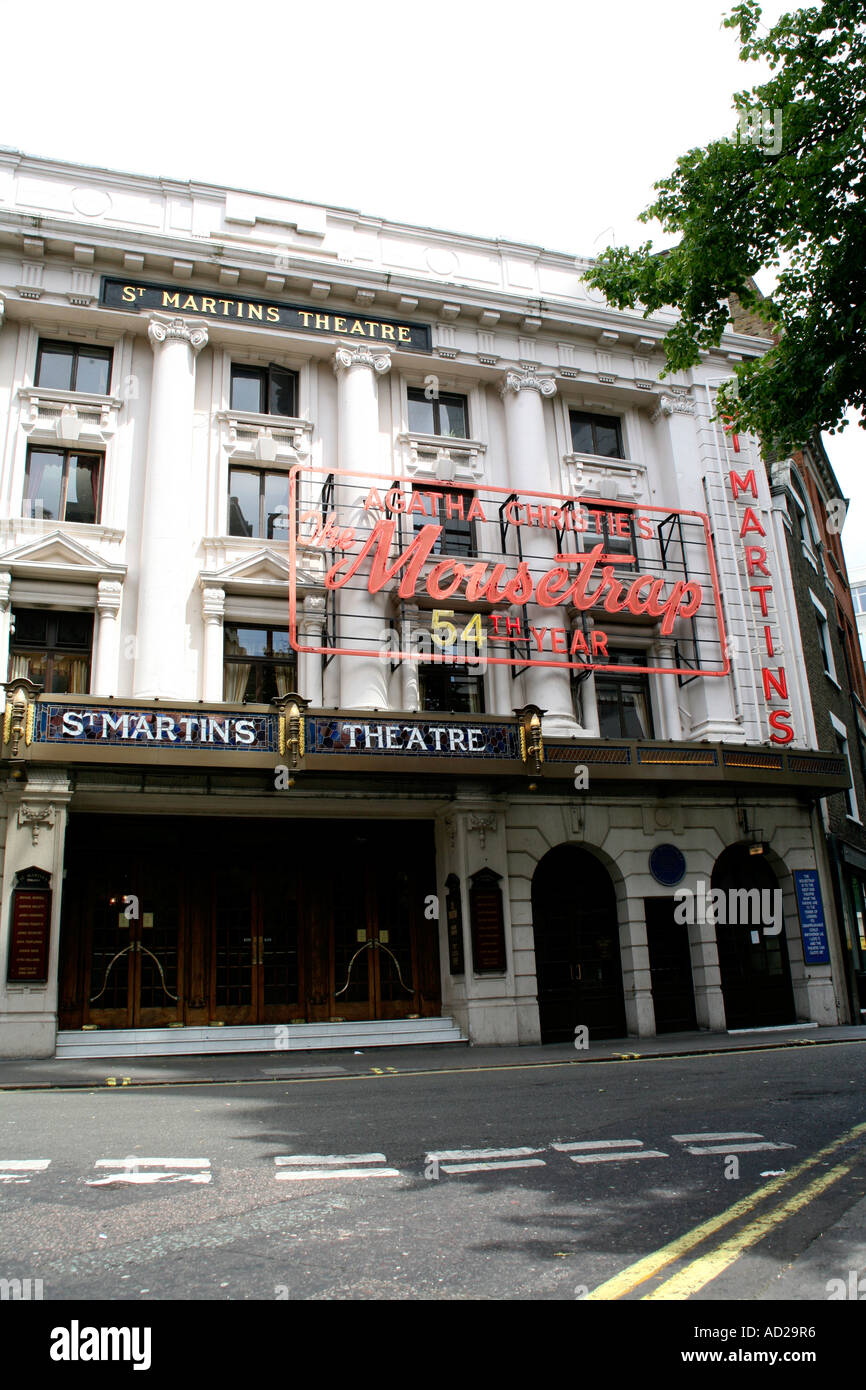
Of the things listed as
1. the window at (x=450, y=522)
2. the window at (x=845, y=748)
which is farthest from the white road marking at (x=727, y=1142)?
the window at (x=845, y=748)

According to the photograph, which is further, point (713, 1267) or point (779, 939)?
point (779, 939)

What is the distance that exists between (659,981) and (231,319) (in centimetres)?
1692

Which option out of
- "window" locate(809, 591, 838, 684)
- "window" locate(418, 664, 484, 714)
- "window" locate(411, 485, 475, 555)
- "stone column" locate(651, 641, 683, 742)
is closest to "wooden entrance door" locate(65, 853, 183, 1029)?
"window" locate(418, 664, 484, 714)

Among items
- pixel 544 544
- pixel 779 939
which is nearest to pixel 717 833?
pixel 779 939

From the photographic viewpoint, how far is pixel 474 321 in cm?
2373

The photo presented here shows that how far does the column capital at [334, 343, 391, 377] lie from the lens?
2225cm

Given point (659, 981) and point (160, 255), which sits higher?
point (160, 255)

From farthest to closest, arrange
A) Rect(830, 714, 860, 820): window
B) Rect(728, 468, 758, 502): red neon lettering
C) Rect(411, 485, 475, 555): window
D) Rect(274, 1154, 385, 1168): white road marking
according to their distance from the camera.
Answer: Rect(830, 714, 860, 820): window
Rect(728, 468, 758, 502): red neon lettering
Rect(411, 485, 475, 555): window
Rect(274, 1154, 385, 1168): white road marking

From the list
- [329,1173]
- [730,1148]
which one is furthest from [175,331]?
[730,1148]

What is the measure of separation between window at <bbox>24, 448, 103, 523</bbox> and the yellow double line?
1767 centimetres

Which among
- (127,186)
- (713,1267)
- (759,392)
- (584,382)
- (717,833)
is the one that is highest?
(127,186)

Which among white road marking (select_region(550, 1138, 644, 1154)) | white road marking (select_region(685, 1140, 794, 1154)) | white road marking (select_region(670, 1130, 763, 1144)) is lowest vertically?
white road marking (select_region(685, 1140, 794, 1154))

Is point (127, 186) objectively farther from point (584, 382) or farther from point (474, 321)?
point (584, 382)

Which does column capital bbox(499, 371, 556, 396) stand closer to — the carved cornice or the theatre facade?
the theatre facade
